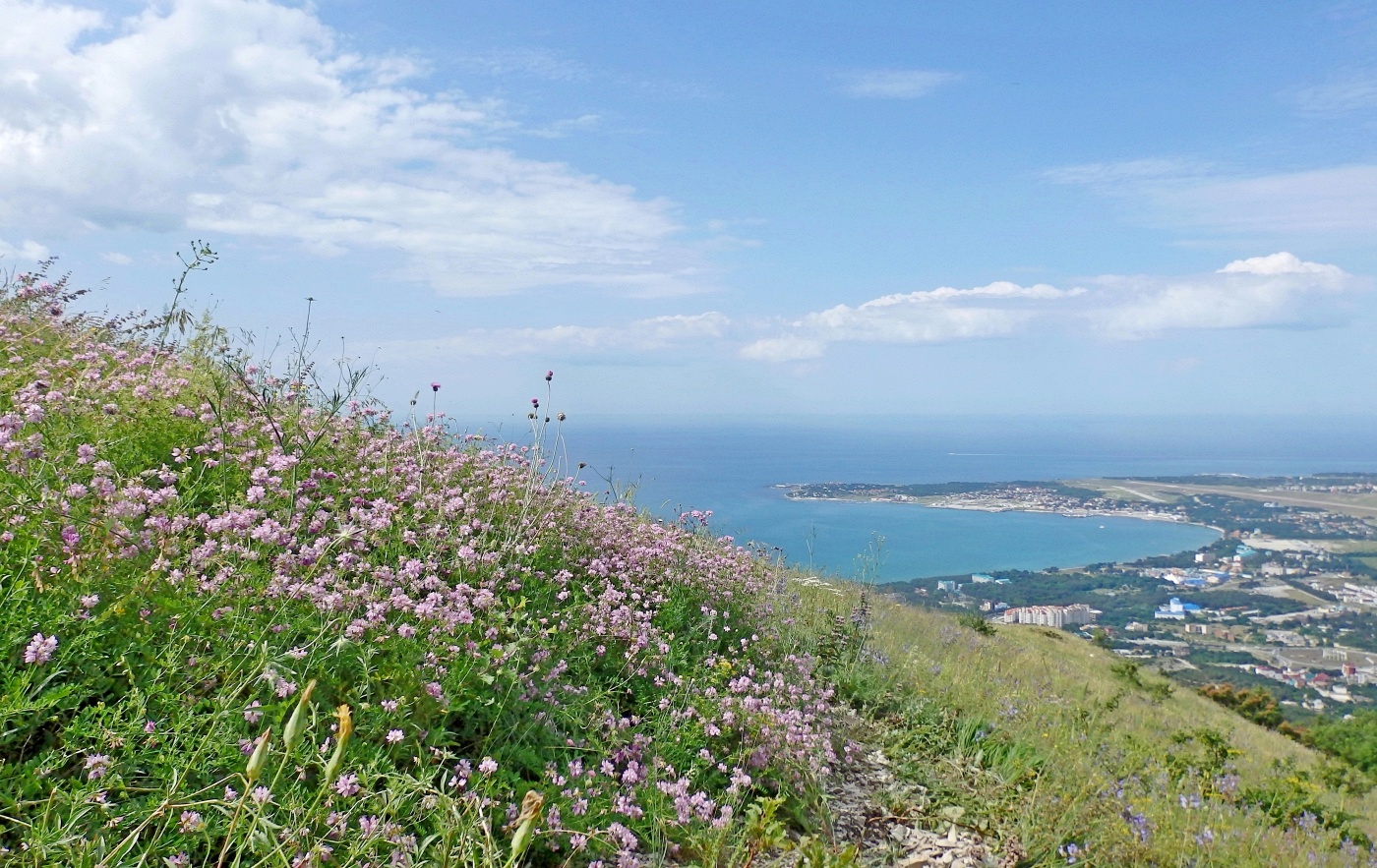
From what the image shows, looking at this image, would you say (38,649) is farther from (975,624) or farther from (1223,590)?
(1223,590)

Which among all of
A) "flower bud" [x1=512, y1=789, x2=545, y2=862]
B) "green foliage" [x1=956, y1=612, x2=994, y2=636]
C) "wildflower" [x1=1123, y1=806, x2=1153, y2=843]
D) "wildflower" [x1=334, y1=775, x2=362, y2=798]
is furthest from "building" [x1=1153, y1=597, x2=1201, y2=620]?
"flower bud" [x1=512, y1=789, x2=545, y2=862]

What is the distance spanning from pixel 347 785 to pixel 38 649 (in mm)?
1070

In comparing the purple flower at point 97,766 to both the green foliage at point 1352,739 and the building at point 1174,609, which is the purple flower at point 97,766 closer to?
the green foliage at point 1352,739

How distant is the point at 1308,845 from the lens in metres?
5.20

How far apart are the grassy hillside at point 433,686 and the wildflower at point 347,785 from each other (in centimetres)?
2

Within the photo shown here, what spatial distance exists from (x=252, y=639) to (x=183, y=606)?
309mm

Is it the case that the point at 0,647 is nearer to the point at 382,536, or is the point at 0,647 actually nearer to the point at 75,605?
the point at 75,605

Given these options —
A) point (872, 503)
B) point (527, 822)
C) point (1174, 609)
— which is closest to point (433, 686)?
point (527, 822)

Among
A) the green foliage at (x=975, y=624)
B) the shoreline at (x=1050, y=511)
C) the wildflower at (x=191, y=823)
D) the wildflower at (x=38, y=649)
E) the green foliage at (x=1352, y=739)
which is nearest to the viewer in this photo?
the wildflower at (x=191, y=823)

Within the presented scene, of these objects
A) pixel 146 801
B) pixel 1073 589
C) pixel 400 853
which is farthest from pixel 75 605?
pixel 1073 589

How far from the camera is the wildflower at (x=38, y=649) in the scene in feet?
7.89

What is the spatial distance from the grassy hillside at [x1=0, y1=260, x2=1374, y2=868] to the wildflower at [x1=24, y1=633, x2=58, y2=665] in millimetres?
12

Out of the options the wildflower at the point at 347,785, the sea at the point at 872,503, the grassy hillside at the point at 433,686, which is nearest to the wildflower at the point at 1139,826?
the grassy hillside at the point at 433,686

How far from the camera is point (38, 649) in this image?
95.8 inches
